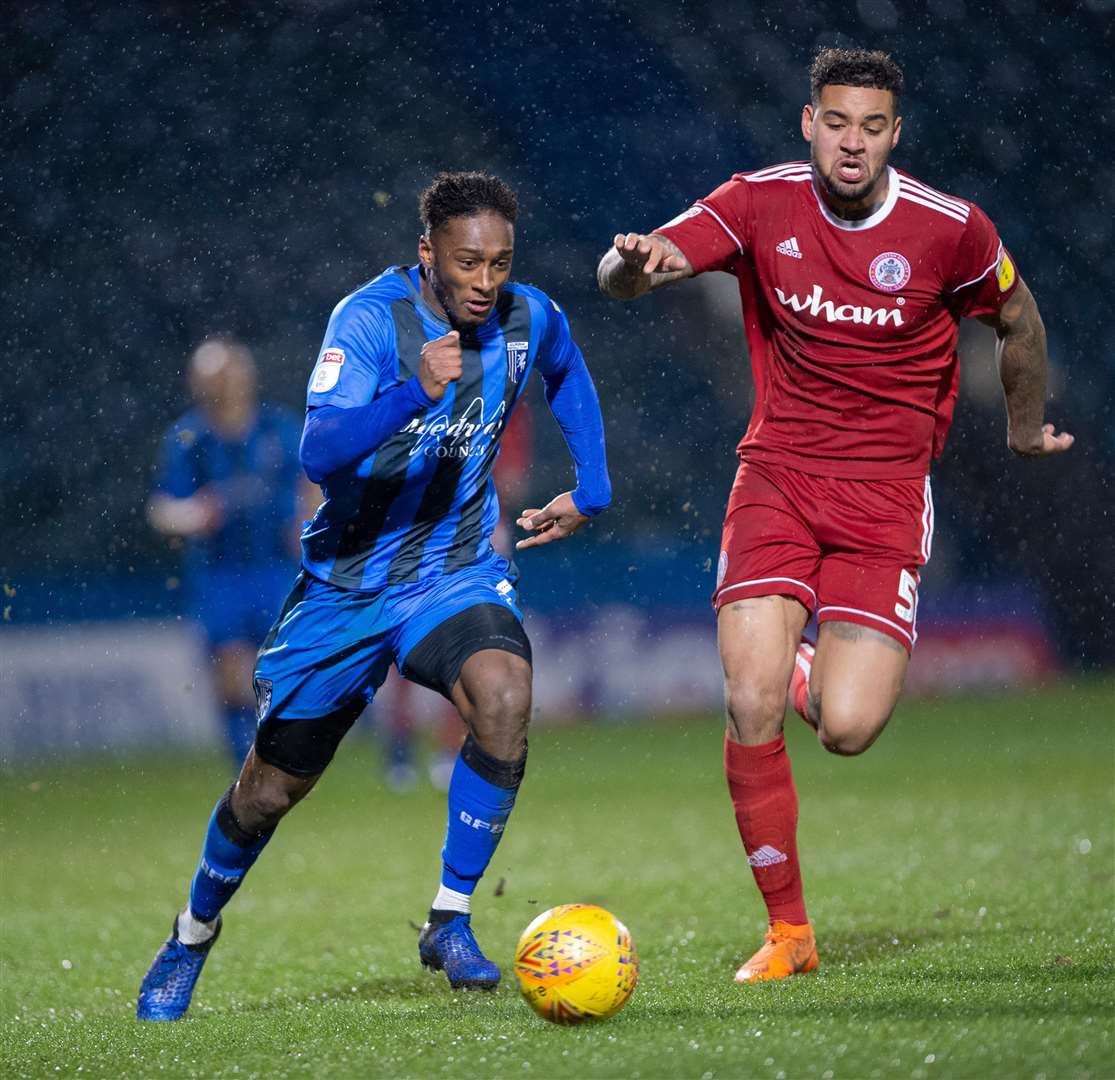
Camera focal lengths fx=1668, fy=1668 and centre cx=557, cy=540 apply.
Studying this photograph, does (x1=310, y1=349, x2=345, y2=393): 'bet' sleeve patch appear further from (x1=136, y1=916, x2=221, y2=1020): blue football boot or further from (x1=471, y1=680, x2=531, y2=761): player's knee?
(x1=136, y1=916, x2=221, y2=1020): blue football boot

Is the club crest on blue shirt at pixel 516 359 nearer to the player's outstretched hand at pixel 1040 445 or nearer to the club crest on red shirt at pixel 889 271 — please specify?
the club crest on red shirt at pixel 889 271

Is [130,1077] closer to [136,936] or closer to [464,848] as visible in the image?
[464,848]

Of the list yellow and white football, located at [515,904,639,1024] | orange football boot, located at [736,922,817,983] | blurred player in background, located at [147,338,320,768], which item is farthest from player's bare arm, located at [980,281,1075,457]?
blurred player in background, located at [147,338,320,768]

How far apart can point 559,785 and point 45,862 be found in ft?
10.8

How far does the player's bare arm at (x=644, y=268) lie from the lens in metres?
4.37

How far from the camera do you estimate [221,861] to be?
4457 millimetres

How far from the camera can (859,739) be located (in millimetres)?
4457

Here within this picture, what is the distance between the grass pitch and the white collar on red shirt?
201 centimetres

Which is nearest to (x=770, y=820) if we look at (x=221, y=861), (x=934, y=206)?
(x=221, y=861)

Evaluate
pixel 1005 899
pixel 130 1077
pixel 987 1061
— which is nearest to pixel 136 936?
pixel 130 1077

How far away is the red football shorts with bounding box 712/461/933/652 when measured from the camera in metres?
4.55

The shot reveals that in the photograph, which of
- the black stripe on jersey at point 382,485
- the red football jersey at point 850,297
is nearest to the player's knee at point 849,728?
the red football jersey at point 850,297

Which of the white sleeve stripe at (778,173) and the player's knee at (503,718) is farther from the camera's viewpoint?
the white sleeve stripe at (778,173)

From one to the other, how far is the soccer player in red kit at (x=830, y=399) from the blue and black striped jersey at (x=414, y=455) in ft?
1.26
